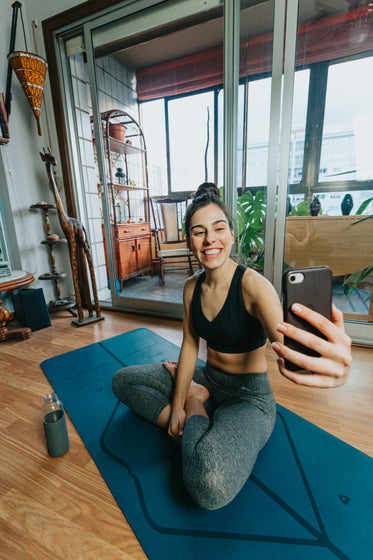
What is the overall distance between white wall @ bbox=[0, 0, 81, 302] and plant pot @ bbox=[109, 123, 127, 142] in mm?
625

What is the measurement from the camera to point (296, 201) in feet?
5.94

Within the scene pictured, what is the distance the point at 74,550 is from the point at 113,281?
200 cm

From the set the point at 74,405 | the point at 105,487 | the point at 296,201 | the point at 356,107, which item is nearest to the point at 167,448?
the point at 105,487

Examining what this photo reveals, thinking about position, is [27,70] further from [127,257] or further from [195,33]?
[127,257]

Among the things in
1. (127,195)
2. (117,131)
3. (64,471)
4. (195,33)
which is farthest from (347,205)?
(127,195)

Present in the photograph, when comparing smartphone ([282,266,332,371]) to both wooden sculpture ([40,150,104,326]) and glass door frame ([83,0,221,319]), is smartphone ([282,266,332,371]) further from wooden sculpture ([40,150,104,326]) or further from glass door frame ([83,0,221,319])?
wooden sculpture ([40,150,104,326])

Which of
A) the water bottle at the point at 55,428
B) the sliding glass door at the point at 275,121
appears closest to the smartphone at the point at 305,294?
the water bottle at the point at 55,428

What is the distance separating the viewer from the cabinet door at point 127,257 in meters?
2.87

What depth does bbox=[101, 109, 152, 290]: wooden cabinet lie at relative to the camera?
2770mm

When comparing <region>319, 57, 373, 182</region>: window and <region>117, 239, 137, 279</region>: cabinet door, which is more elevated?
<region>319, 57, 373, 182</region>: window

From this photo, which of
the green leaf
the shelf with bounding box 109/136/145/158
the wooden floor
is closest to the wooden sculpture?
the wooden floor

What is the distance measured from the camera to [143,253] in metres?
3.36

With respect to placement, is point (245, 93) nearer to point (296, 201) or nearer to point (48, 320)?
point (296, 201)

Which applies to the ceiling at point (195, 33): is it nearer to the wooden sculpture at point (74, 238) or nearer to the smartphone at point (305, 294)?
the wooden sculpture at point (74, 238)
